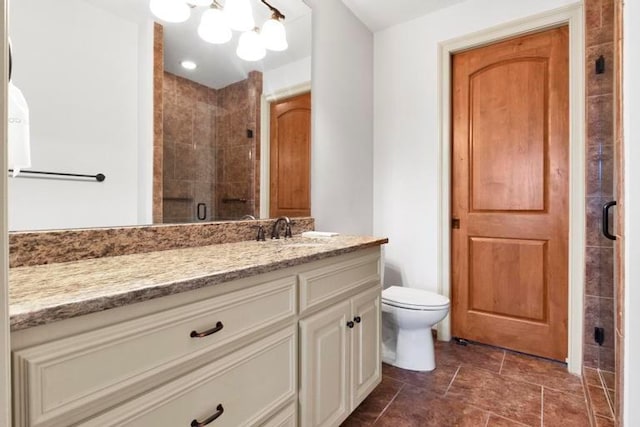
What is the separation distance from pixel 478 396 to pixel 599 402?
1.76 feet

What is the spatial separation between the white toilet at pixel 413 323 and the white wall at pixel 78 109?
59.7 inches

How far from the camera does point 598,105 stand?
179 cm

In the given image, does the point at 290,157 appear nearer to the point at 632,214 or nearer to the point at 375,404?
the point at 375,404

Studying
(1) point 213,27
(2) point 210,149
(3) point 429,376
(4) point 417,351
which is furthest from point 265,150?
(3) point 429,376

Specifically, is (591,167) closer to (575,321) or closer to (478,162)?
(478,162)

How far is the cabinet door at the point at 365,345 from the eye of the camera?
1.47m

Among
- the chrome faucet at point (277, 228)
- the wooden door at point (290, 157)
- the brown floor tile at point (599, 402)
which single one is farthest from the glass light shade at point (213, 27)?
the brown floor tile at point (599, 402)

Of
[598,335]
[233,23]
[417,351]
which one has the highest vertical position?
[233,23]

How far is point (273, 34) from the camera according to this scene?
1921mm

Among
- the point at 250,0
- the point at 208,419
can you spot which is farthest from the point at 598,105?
the point at 208,419

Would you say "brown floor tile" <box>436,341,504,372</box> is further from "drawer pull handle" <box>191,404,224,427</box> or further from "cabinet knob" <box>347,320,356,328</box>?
"drawer pull handle" <box>191,404,224,427</box>

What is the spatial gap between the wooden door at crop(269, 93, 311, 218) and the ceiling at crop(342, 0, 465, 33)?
0.90 metres

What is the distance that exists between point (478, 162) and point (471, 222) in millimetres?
440

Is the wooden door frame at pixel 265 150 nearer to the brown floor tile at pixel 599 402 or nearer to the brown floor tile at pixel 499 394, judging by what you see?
the brown floor tile at pixel 499 394
